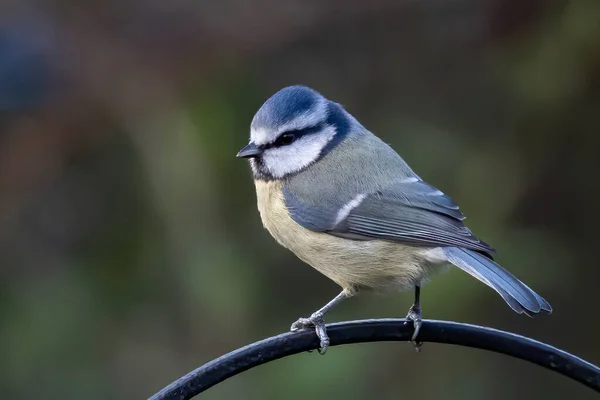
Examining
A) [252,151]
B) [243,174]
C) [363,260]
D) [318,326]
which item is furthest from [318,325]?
[243,174]

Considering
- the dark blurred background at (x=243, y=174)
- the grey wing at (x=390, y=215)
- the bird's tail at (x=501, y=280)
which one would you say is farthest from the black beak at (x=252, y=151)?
the dark blurred background at (x=243, y=174)

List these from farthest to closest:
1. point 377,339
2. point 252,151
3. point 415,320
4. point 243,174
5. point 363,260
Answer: point 243,174, point 252,151, point 363,260, point 415,320, point 377,339

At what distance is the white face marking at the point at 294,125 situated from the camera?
7.38 ft

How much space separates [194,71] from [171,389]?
178 cm

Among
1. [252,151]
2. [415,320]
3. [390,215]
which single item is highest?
[252,151]

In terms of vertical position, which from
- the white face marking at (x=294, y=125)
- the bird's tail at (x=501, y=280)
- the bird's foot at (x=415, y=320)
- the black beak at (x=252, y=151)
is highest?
the white face marking at (x=294, y=125)

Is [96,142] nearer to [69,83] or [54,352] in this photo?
[69,83]

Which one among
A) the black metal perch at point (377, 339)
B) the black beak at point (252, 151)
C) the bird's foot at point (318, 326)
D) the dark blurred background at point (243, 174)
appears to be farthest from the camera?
the dark blurred background at point (243, 174)

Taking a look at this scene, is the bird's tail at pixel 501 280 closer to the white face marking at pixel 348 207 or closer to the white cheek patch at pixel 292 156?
the white face marking at pixel 348 207

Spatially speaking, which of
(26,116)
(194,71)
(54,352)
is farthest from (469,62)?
(54,352)

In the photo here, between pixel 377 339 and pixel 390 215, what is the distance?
1.93ft

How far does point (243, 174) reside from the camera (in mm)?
3156

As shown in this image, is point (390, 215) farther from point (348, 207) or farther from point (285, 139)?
point (285, 139)

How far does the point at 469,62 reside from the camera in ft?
10.6
